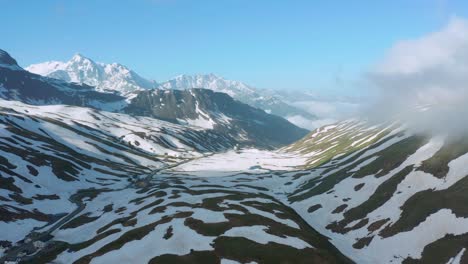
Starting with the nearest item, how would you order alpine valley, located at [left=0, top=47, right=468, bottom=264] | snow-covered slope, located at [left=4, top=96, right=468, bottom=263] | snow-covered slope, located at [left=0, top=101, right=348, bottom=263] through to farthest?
snow-covered slope, located at [left=0, top=101, right=348, bottom=263] < alpine valley, located at [left=0, top=47, right=468, bottom=264] < snow-covered slope, located at [left=4, top=96, right=468, bottom=263]

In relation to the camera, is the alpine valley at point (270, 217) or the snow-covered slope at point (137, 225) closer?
the snow-covered slope at point (137, 225)

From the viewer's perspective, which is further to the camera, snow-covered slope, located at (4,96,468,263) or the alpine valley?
snow-covered slope, located at (4,96,468,263)

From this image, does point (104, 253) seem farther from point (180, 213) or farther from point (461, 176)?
point (461, 176)

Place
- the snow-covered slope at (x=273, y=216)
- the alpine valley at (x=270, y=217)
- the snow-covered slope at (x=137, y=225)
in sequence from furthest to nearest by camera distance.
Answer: the snow-covered slope at (x=273, y=216)
the alpine valley at (x=270, y=217)
the snow-covered slope at (x=137, y=225)

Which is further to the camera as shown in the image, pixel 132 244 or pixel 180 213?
pixel 180 213

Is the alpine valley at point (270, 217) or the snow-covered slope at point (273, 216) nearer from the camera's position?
the alpine valley at point (270, 217)

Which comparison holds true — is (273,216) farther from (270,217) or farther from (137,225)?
(137,225)

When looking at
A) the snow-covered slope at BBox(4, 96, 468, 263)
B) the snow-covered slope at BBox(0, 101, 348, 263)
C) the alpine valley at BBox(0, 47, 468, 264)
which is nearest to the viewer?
the snow-covered slope at BBox(0, 101, 348, 263)

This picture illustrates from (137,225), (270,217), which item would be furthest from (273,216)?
(137,225)

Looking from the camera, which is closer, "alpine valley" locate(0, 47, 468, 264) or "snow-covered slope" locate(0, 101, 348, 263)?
"snow-covered slope" locate(0, 101, 348, 263)

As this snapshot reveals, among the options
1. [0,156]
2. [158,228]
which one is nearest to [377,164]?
[158,228]

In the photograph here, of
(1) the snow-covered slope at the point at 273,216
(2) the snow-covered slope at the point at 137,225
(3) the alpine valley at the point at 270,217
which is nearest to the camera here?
(2) the snow-covered slope at the point at 137,225
